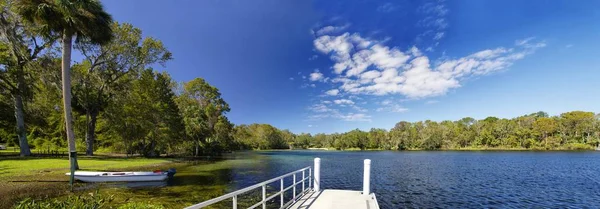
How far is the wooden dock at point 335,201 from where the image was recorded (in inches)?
317

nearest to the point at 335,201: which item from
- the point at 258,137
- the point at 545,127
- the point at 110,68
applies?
the point at 110,68

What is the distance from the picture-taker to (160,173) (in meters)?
17.3

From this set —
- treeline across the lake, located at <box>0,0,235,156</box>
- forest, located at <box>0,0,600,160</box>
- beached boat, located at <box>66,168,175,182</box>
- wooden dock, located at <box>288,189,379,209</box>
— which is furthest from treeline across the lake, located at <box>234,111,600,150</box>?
wooden dock, located at <box>288,189,379,209</box>

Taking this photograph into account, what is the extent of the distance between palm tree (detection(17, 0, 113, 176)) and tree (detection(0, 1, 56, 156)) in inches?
264

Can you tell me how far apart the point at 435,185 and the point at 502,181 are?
661 cm

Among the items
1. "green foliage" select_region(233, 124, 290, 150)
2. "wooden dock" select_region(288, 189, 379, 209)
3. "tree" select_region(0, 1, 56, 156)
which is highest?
"tree" select_region(0, 1, 56, 156)

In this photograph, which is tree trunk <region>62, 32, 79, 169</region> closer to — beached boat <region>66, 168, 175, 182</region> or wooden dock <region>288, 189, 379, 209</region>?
beached boat <region>66, 168, 175, 182</region>

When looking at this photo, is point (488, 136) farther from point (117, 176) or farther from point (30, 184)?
point (30, 184)

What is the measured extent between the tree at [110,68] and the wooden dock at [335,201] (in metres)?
27.4

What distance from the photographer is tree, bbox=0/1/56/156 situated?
70.9ft

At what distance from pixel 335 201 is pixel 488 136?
10564cm

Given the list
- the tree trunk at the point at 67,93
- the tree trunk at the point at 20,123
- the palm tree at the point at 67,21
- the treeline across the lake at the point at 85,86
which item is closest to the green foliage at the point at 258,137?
the treeline across the lake at the point at 85,86

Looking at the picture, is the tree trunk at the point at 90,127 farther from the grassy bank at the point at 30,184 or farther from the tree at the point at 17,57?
the grassy bank at the point at 30,184

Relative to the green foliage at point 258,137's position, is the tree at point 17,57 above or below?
above
